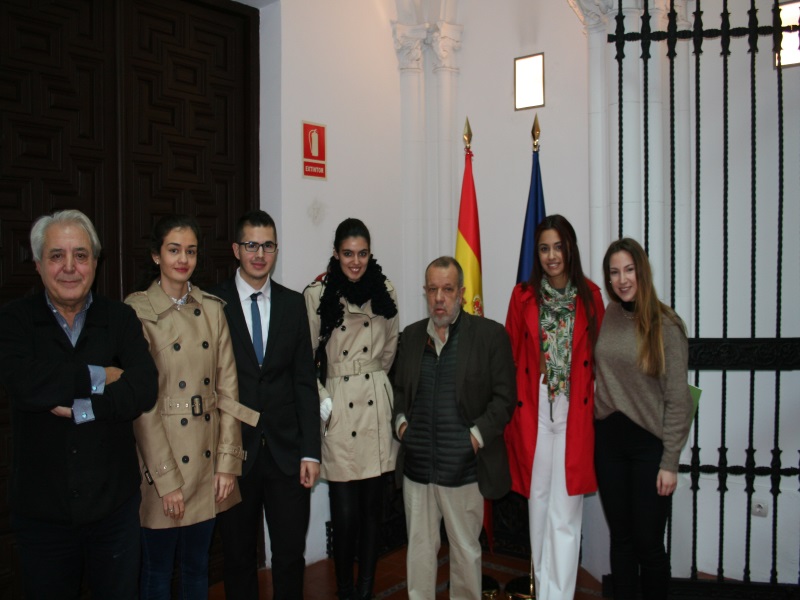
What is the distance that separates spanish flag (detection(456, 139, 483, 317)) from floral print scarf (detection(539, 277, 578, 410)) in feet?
3.29

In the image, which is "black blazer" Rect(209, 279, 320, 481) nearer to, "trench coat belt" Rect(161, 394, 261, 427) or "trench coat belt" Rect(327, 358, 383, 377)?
"trench coat belt" Rect(161, 394, 261, 427)

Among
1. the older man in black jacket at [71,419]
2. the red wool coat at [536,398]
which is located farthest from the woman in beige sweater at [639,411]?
the older man in black jacket at [71,419]

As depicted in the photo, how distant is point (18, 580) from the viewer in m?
3.02

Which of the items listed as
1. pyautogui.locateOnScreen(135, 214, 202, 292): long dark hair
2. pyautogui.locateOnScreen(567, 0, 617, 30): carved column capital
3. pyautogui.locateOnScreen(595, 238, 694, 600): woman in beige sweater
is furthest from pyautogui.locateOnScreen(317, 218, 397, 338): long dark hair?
pyautogui.locateOnScreen(567, 0, 617, 30): carved column capital

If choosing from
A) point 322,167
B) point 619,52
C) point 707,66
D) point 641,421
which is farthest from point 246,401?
point 707,66

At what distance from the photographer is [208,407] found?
2.55m

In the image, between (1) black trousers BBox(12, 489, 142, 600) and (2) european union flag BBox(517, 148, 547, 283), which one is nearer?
(1) black trousers BBox(12, 489, 142, 600)

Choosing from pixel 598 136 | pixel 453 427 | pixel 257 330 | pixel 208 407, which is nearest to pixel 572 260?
pixel 453 427

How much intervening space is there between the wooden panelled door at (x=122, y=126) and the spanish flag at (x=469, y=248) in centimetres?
122

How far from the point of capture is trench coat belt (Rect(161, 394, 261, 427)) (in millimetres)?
2477

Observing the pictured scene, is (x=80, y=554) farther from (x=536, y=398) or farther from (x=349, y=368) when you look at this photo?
(x=536, y=398)

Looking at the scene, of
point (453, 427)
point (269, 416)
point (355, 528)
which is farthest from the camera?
point (355, 528)

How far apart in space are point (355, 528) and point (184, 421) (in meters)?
1.11

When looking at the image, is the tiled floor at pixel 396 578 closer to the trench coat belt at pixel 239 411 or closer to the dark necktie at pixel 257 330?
the trench coat belt at pixel 239 411
